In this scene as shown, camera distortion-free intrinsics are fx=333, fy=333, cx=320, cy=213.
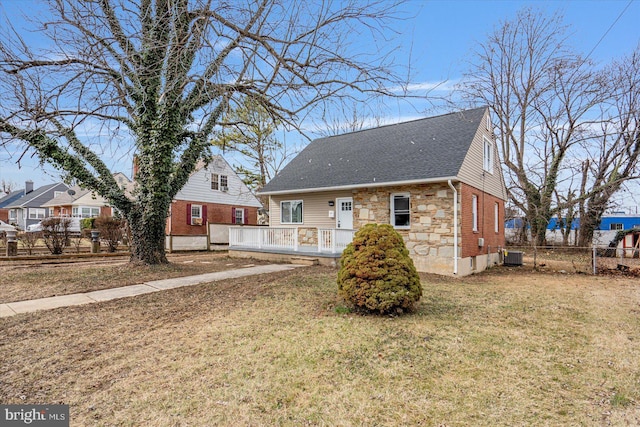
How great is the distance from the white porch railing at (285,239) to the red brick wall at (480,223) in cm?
371

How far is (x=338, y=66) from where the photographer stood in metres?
5.63

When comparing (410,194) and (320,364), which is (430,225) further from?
(320,364)

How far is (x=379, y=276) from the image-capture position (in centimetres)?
484

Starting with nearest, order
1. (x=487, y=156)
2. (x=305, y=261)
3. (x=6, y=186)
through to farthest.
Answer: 1. (x=305, y=261)
2. (x=487, y=156)
3. (x=6, y=186)

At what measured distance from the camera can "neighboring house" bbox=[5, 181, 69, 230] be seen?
36.5m

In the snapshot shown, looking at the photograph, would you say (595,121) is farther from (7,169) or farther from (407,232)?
(7,169)

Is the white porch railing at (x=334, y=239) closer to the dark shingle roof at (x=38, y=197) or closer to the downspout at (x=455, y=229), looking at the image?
the downspout at (x=455, y=229)

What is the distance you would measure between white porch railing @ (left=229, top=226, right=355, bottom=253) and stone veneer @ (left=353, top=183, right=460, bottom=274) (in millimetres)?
1783

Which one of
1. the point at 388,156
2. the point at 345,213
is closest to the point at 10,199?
the point at 345,213

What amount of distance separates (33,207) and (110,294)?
4120 cm

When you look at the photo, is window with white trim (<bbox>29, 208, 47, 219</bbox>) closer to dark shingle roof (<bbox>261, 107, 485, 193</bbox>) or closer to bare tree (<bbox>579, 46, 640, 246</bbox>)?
dark shingle roof (<bbox>261, 107, 485, 193</bbox>)

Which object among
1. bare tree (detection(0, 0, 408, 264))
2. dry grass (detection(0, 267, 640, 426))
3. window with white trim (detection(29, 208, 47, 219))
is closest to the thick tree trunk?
bare tree (detection(0, 0, 408, 264))

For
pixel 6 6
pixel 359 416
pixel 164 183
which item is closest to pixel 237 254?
pixel 164 183

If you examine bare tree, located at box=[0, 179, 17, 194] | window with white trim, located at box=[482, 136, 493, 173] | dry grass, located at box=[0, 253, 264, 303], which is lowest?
dry grass, located at box=[0, 253, 264, 303]
